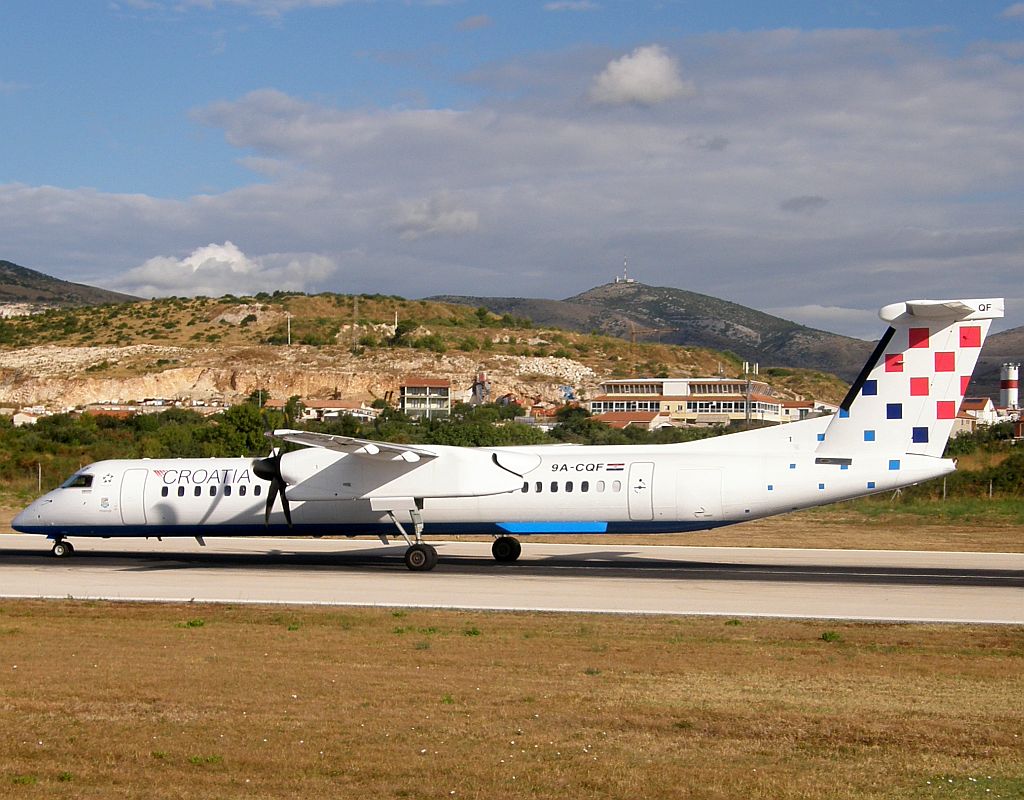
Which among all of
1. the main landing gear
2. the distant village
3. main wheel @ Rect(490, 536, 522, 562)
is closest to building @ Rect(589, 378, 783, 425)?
the distant village

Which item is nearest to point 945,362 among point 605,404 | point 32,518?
point 32,518

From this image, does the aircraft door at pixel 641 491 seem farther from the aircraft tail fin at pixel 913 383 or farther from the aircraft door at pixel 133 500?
the aircraft door at pixel 133 500

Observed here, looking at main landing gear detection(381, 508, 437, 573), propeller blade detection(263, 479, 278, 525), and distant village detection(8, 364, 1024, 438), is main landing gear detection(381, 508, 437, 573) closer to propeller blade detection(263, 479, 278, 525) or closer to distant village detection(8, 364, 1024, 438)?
propeller blade detection(263, 479, 278, 525)

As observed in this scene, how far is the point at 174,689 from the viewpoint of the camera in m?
12.8

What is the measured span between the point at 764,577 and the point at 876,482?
10.6ft

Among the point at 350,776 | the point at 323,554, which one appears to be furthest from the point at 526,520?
the point at 350,776

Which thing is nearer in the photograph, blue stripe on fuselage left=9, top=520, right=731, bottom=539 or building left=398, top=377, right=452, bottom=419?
blue stripe on fuselage left=9, top=520, right=731, bottom=539

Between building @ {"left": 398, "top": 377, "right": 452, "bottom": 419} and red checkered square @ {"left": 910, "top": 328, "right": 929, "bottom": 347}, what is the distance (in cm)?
9236

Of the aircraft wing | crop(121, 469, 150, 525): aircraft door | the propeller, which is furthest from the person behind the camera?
crop(121, 469, 150, 525): aircraft door

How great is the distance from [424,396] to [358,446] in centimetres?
9731

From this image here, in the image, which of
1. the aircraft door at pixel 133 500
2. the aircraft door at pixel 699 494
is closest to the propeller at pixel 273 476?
the aircraft door at pixel 133 500

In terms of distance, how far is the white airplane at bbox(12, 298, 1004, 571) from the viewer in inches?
965

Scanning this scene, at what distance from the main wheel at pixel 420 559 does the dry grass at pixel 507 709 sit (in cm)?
817

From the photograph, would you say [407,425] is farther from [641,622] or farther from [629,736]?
[629,736]
